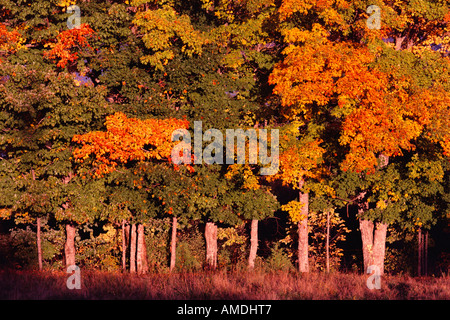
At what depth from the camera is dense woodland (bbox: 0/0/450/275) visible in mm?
19000

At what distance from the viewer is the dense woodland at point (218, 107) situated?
1900 cm

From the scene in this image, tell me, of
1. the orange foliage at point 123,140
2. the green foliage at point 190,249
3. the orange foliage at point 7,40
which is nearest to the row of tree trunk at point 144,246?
the green foliage at point 190,249

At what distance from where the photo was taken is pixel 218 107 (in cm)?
2170

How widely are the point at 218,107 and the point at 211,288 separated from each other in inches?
461

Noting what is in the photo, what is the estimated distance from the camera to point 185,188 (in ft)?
67.9

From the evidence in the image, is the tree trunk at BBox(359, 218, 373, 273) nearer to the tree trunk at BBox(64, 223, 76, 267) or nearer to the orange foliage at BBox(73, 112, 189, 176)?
the orange foliage at BBox(73, 112, 189, 176)

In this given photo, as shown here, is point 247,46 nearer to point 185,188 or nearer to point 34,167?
point 185,188

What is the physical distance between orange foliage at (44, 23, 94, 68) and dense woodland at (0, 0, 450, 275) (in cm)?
7

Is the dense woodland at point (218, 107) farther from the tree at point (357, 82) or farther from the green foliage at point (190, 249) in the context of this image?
the green foliage at point (190, 249)

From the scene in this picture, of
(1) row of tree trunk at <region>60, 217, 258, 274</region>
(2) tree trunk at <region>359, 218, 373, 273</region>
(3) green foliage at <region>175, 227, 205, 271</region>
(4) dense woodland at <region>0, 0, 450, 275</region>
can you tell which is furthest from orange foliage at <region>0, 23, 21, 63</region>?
(2) tree trunk at <region>359, 218, 373, 273</region>

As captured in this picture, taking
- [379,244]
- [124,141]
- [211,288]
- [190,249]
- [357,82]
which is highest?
[357,82]

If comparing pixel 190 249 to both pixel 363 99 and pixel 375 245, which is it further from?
pixel 363 99

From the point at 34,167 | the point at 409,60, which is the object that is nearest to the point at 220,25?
the point at 409,60

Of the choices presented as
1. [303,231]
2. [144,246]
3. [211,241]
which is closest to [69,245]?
[144,246]
